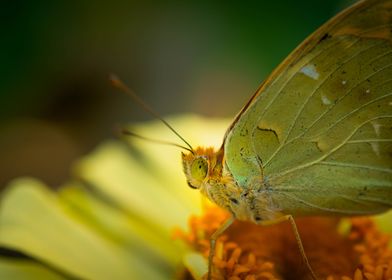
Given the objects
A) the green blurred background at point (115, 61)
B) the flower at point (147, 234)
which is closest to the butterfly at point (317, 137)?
the flower at point (147, 234)

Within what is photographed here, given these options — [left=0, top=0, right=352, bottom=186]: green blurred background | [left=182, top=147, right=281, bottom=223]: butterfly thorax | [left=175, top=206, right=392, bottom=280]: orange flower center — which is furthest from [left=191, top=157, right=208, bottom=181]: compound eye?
[left=0, top=0, right=352, bottom=186]: green blurred background

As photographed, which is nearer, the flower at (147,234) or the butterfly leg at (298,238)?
the butterfly leg at (298,238)

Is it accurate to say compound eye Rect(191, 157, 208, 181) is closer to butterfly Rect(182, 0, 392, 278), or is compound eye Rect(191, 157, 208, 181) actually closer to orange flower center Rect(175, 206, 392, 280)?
butterfly Rect(182, 0, 392, 278)

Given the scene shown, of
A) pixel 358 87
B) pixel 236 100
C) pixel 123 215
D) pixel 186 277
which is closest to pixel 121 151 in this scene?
pixel 123 215

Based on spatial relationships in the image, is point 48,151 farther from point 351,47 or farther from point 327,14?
point 351,47

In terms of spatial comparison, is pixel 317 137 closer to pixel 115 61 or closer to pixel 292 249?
pixel 292 249

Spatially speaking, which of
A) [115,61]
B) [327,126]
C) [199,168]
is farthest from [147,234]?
[115,61]

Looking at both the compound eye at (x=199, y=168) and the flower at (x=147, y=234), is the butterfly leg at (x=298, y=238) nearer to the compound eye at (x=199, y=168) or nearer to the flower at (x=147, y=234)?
the flower at (x=147, y=234)

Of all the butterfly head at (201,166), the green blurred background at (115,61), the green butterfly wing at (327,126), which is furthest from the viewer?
the green blurred background at (115,61)

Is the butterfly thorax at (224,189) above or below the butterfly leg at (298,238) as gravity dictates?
above
